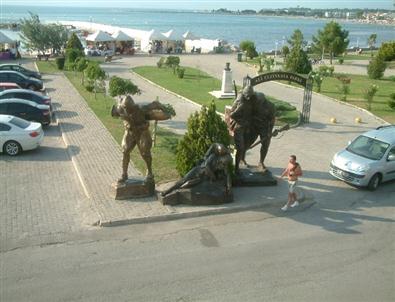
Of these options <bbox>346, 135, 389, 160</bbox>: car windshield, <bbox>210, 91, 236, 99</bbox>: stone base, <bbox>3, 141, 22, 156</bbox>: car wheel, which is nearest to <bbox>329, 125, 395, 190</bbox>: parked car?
<bbox>346, 135, 389, 160</bbox>: car windshield

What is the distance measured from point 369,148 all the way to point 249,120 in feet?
13.1

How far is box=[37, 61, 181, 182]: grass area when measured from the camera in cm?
1509

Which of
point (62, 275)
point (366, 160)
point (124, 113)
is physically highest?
point (124, 113)

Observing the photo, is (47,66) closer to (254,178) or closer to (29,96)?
(29,96)

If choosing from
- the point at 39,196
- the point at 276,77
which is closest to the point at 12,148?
the point at 39,196

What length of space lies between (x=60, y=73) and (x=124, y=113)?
27.3 metres

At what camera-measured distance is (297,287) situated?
8.84 m

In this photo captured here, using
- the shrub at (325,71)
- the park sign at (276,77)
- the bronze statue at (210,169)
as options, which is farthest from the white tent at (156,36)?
the bronze statue at (210,169)

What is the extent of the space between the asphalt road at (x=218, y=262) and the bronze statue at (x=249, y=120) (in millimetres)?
2696

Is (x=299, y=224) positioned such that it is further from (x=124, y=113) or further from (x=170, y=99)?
(x=170, y=99)

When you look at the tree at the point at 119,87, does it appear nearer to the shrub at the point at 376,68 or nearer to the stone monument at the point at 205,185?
the stone monument at the point at 205,185

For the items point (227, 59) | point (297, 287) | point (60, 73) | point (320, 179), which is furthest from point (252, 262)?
point (227, 59)

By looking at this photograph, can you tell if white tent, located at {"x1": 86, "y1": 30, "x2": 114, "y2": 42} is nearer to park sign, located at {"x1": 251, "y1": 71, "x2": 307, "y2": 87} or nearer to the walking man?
park sign, located at {"x1": 251, "y1": 71, "x2": 307, "y2": 87}

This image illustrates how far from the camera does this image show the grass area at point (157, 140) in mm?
15094
